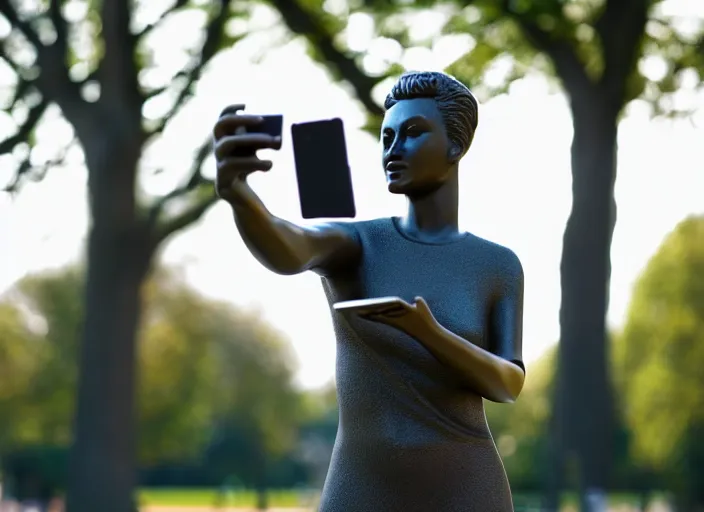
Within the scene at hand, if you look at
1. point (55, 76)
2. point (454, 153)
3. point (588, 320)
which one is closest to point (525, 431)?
point (588, 320)

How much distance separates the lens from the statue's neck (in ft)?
14.4

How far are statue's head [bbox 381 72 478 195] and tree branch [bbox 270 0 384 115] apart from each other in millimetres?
8753

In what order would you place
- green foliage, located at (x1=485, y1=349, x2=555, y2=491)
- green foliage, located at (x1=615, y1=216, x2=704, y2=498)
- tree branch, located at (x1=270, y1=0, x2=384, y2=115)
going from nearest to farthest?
tree branch, located at (x1=270, y1=0, x2=384, y2=115) < green foliage, located at (x1=615, y1=216, x2=704, y2=498) < green foliage, located at (x1=485, y1=349, x2=555, y2=491)

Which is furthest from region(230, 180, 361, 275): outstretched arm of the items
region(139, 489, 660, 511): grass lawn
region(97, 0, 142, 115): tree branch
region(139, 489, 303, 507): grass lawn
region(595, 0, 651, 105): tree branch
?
region(139, 489, 303, 507): grass lawn

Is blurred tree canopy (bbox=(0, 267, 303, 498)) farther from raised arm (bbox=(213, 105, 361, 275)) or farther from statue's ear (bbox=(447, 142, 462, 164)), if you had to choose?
raised arm (bbox=(213, 105, 361, 275))

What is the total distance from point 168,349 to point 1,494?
9.88 meters

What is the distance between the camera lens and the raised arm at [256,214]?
3.53 m

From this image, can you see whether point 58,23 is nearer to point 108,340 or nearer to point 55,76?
point 55,76

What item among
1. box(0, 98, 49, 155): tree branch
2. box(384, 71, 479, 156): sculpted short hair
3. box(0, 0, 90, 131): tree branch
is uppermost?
box(0, 0, 90, 131): tree branch

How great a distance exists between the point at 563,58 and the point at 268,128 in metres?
13.2

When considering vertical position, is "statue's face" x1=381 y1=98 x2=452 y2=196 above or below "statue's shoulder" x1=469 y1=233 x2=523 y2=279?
above

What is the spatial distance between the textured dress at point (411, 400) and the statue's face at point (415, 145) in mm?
237

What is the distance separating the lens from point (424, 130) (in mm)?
4258

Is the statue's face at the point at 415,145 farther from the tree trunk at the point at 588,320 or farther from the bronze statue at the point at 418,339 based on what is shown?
the tree trunk at the point at 588,320
